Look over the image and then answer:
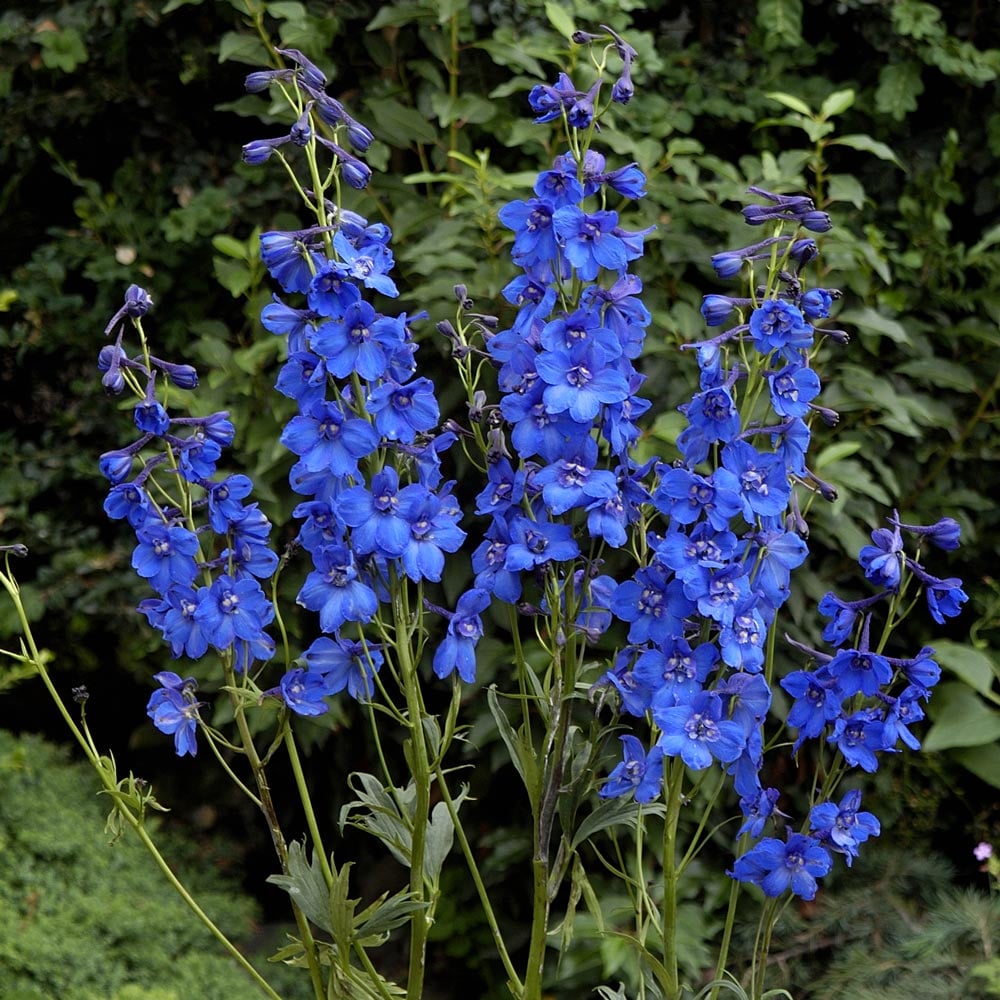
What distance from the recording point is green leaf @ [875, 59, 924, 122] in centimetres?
300

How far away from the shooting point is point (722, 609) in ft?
4.13

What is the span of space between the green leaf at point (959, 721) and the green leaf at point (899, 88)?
134 cm

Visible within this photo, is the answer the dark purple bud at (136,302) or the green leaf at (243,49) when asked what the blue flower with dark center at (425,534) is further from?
the green leaf at (243,49)

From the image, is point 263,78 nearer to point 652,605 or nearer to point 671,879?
point 652,605

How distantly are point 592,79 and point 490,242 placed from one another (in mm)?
411

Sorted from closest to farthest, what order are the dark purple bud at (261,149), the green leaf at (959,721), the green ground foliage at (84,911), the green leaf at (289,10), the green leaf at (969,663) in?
1. the dark purple bud at (261,149)
2. the green ground foliage at (84,911)
3. the green leaf at (289,10)
4. the green leaf at (969,663)
5. the green leaf at (959,721)

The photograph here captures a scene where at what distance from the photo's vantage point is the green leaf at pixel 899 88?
3002 millimetres

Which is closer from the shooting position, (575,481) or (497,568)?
(575,481)

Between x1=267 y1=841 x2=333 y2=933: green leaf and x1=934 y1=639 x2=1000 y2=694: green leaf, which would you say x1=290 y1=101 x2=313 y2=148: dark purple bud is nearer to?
x1=267 y1=841 x2=333 y2=933: green leaf

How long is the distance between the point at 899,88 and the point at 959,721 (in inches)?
57.3

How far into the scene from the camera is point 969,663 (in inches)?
114

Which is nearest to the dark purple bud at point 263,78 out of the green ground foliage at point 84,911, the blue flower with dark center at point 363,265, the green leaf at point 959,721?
the blue flower with dark center at point 363,265

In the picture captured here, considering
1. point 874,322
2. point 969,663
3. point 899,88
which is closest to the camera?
point 874,322

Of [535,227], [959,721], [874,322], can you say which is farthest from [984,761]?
[535,227]
